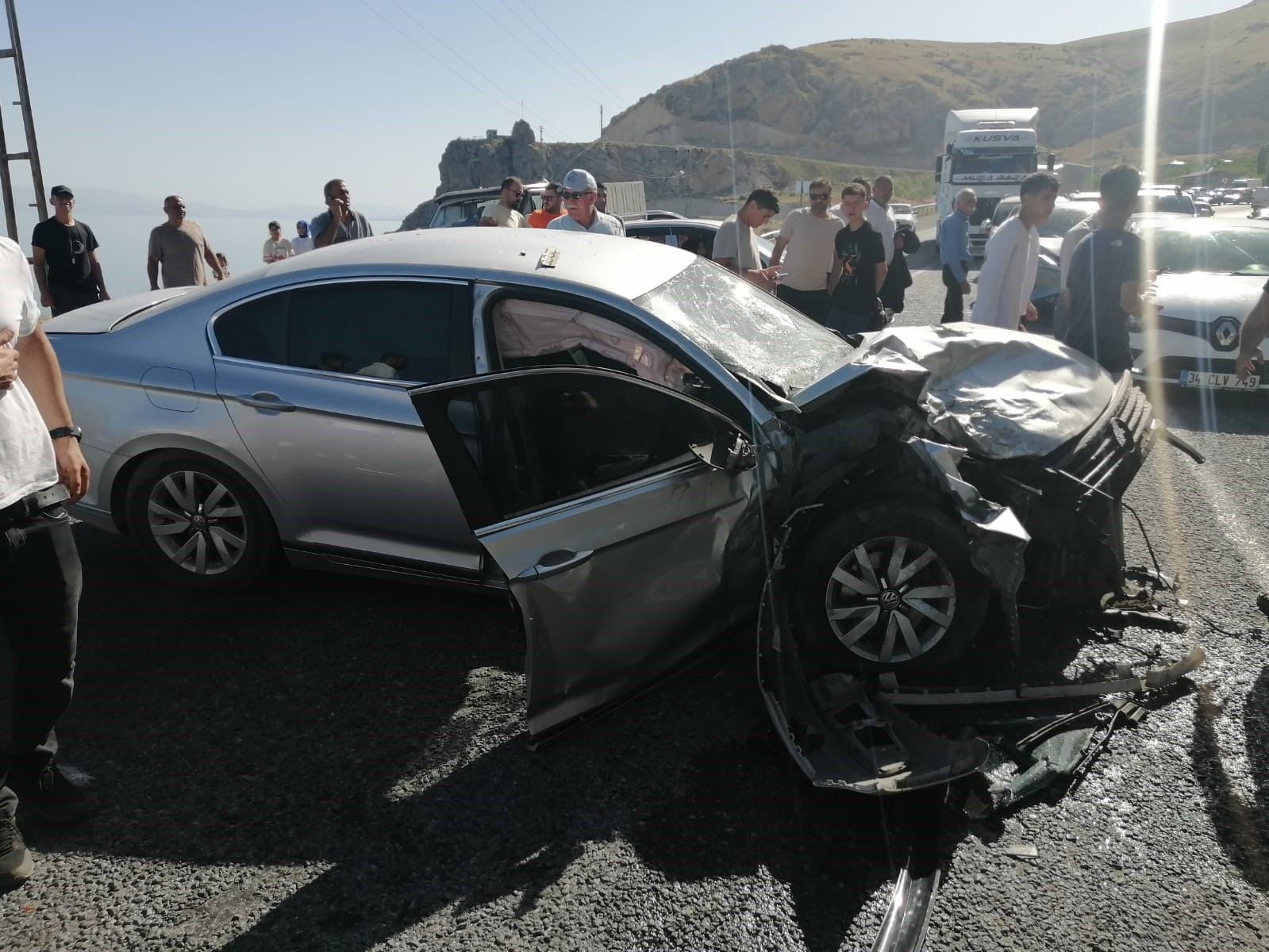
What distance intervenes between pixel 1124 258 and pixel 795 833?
3.66 metres

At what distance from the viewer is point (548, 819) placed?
2.83 m

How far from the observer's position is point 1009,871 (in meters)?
2.55

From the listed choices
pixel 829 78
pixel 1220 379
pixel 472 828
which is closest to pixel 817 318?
pixel 1220 379

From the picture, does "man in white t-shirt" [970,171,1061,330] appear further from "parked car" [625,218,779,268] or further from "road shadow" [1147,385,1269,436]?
"parked car" [625,218,779,268]

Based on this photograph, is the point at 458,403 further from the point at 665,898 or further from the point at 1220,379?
the point at 1220,379

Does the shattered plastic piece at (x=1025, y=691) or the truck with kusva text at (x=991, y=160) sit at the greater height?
the truck with kusva text at (x=991, y=160)

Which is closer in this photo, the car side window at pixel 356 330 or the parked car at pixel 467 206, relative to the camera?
the car side window at pixel 356 330

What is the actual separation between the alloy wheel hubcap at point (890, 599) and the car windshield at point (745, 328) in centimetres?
74

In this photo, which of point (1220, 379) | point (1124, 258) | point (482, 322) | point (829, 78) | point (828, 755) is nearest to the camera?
point (828, 755)

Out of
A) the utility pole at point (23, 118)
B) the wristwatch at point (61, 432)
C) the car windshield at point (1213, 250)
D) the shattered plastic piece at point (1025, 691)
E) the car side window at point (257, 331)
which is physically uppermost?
the utility pole at point (23, 118)

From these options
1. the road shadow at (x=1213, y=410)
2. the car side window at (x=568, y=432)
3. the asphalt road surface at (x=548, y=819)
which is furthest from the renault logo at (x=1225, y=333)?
the car side window at (x=568, y=432)

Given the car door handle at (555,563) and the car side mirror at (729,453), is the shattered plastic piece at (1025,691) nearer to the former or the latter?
the car side mirror at (729,453)

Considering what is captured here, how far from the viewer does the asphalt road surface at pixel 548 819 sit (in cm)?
241

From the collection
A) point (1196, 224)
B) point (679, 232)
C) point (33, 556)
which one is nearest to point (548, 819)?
point (33, 556)
